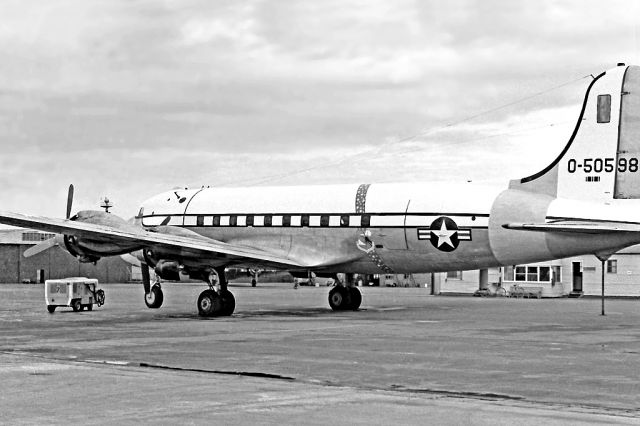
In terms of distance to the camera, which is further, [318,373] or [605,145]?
[605,145]

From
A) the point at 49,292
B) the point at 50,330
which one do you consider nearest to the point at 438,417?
the point at 50,330

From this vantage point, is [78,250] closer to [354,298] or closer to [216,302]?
[216,302]

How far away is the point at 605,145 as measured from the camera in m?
29.4

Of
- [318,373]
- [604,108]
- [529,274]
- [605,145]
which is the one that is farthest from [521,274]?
[318,373]

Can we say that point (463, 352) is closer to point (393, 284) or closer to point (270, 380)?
point (270, 380)

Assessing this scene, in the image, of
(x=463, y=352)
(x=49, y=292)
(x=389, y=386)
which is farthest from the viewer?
(x=49, y=292)

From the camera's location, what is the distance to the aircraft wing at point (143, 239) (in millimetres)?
28698

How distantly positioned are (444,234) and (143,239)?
10.1m

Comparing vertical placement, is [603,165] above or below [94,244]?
above

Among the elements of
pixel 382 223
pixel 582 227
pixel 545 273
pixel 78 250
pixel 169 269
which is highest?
pixel 382 223

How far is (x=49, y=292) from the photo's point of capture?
34.4 metres

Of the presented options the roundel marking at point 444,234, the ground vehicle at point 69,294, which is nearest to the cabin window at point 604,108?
the roundel marking at point 444,234

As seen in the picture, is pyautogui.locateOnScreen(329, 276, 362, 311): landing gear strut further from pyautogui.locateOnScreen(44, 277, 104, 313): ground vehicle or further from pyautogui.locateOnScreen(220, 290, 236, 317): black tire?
pyautogui.locateOnScreen(44, 277, 104, 313): ground vehicle

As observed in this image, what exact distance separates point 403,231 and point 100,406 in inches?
850
